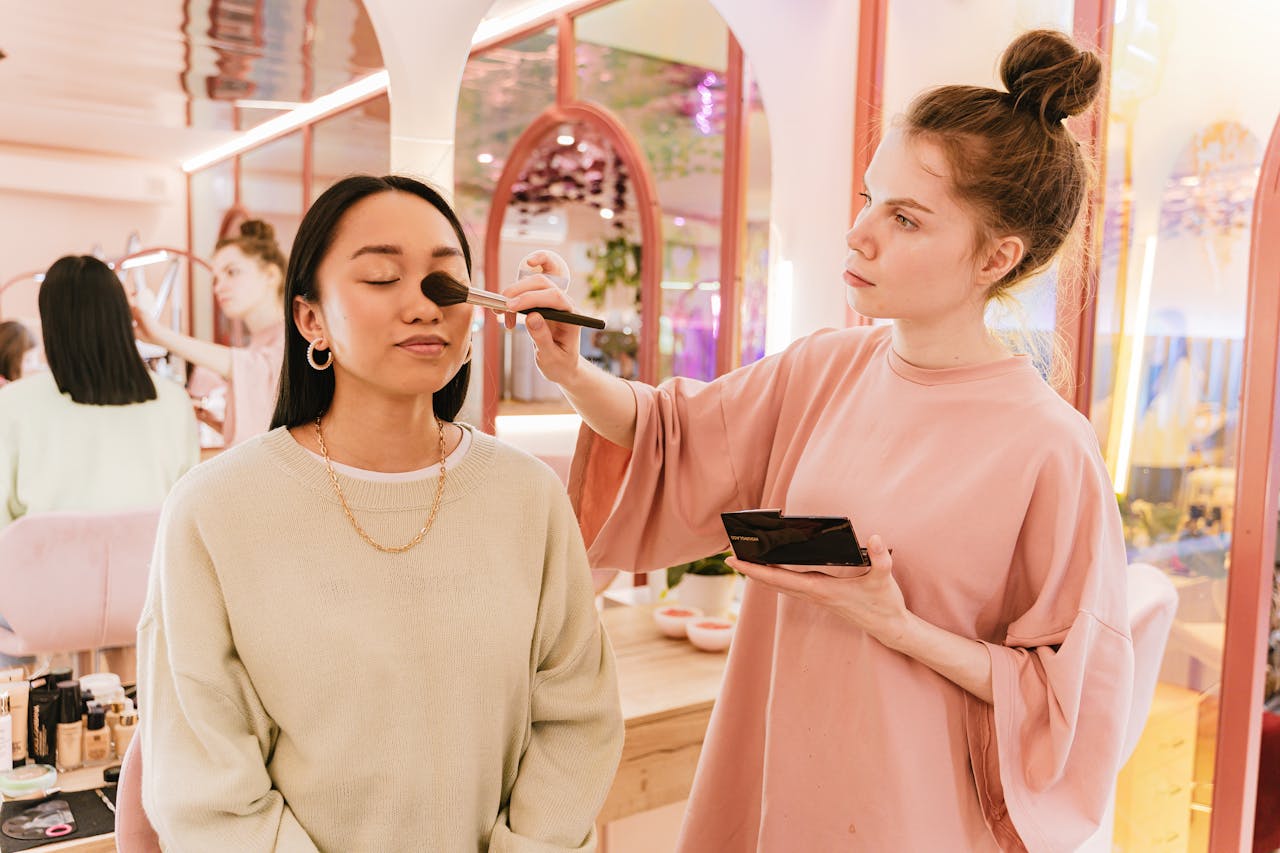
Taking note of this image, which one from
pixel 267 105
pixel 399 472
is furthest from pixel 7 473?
pixel 399 472

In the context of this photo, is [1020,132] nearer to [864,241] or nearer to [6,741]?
[864,241]

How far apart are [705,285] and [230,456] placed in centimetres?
249

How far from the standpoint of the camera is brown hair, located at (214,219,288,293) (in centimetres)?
312

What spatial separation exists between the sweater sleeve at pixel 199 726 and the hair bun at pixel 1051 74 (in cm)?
95

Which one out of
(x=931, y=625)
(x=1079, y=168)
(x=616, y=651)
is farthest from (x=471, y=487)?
(x=616, y=651)

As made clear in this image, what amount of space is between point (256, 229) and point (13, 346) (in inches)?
30.4

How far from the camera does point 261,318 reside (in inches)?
121

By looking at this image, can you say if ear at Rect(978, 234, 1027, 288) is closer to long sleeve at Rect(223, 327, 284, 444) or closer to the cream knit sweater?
the cream knit sweater

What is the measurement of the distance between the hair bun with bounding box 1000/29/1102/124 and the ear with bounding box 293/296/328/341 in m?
0.78

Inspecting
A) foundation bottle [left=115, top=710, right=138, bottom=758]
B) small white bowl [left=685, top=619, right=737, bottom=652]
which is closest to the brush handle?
foundation bottle [left=115, top=710, right=138, bottom=758]

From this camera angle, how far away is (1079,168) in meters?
1.14

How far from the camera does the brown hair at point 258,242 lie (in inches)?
123

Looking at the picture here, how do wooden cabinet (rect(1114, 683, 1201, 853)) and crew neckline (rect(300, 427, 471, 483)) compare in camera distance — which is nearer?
crew neckline (rect(300, 427, 471, 483))

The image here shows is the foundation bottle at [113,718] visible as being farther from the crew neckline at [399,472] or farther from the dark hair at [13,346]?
the dark hair at [13,346]
